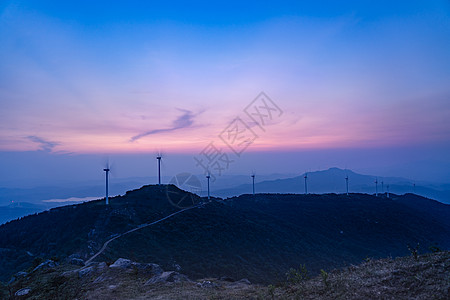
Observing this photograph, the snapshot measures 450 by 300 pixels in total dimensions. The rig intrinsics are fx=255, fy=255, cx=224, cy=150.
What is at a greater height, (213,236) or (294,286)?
(294,286)

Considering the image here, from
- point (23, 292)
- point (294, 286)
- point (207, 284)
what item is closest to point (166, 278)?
point (207, 284)

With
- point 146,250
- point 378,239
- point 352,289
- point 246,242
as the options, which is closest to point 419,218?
point 378,239

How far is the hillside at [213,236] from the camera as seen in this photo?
106 ft

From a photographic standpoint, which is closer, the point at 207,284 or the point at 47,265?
the point at 207,284

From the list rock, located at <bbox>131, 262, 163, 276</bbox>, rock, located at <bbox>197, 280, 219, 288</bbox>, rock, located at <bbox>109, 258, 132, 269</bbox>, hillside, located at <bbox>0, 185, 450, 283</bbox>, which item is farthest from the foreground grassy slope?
hillside, located at <bbox>0, 185, 450, 283</bbox>

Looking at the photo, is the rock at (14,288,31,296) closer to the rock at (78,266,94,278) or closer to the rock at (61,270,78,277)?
the rock at (61,270,78,277)

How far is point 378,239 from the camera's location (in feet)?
198

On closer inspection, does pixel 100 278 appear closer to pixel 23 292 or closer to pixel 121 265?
pixel 121 265

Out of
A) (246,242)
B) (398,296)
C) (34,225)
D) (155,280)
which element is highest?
(398,296)

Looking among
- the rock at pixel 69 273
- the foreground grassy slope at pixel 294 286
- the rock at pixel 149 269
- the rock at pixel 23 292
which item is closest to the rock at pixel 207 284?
the foreground grassy slope at pixel 294 286

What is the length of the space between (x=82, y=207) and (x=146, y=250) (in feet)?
84.4

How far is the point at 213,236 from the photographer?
43.1 m

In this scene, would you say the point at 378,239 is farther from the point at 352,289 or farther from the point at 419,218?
the point at 352,289

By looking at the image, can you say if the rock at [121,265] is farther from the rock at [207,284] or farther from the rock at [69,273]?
the rock at [207,284]
